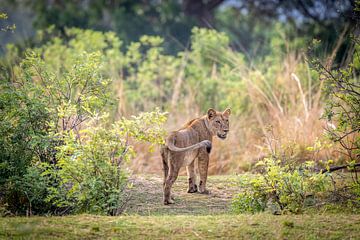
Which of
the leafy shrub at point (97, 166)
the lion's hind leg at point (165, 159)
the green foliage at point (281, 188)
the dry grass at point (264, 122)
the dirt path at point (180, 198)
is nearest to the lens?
the leafy shrub at point (97, 166)

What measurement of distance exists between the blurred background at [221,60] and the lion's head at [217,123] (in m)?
0.86

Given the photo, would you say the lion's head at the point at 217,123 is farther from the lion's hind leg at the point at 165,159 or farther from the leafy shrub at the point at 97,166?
the leafy shrub at the point at 97,166

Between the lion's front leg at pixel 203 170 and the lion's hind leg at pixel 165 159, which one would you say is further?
the lion's front leg at pixel 203 170

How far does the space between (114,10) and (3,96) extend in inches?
733

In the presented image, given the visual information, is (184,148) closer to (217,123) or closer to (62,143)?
(62,143)

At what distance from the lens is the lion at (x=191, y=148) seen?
351 inches

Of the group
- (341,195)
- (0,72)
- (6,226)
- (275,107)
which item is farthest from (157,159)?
(6,226)

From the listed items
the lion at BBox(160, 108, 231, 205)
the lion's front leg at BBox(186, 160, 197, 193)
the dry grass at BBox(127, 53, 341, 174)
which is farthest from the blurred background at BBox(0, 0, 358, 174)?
the lion's front leg at BBox(186, 160, 197, 193)

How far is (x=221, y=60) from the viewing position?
18969 mm

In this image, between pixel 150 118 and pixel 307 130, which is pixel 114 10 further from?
pixel 150 118

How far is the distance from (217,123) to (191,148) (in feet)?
5.91

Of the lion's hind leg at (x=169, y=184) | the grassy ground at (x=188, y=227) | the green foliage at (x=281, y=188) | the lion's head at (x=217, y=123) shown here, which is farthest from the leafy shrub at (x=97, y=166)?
the lion's head at (x=217, y=123)

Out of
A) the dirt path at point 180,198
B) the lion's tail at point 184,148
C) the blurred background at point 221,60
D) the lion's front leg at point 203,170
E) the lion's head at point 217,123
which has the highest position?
the blurred background at point 221,60

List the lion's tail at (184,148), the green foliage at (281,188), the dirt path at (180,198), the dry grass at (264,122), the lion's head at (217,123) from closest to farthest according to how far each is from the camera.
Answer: the green foliage at (281,188), the dirt path at (180,198), the lion's tail at (184,148), the lion's head at (217,123), the dry grass at (264,122)
